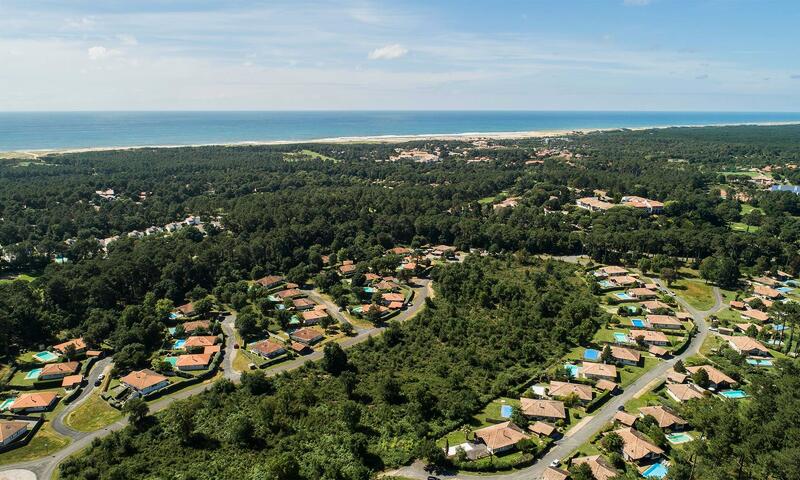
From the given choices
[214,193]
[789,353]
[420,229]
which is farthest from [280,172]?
[789,353]

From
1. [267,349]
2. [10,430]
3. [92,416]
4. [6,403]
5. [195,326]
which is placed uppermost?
[195,326]

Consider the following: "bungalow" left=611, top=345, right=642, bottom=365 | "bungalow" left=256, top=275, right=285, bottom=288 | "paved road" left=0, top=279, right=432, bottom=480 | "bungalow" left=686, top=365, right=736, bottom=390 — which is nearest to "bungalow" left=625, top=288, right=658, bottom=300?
"bungalow" left=611, top=345, right=642, bottom=365

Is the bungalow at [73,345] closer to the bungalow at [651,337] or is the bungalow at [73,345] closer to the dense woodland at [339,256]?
the dense woodland at [339,256]

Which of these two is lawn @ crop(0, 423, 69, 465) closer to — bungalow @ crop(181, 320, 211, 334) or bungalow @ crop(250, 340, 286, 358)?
bungalow @ crop(250, 340, 286, 358)

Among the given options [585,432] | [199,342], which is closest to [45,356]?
[199,342]

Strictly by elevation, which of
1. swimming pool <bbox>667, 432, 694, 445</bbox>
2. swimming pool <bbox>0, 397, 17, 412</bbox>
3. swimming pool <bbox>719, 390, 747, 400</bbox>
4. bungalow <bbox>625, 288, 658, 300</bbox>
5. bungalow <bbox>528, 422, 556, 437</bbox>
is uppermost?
bungalow <bbox>625, 288, 658, 300</bbox>

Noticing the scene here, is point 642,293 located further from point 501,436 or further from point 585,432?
point 501,436
